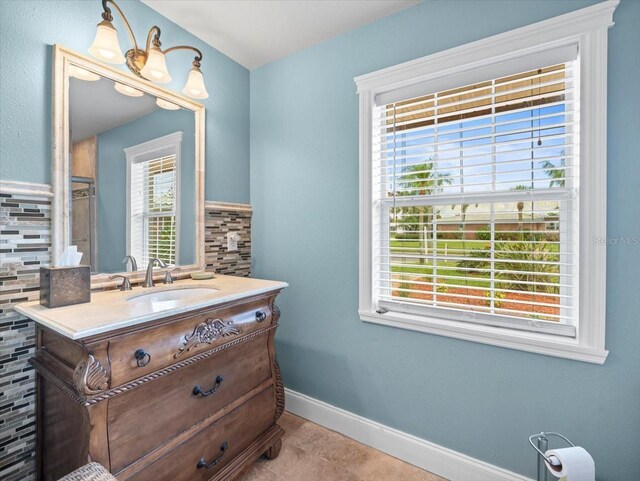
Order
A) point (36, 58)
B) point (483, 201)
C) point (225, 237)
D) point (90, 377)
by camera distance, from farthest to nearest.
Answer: point (225, 237), point (483, 201), point (36, 58), point (90, 377)

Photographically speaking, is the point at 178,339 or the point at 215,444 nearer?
the point at 178,339

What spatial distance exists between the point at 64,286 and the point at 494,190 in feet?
6.10

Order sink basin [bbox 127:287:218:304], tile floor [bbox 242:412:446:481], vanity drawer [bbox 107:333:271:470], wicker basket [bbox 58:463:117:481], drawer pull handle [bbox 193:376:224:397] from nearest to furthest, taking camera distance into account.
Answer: wicker basket [bbox 58:463:117:481]
vanity drawer [bbox 107:333:271:470]
drawer pull handle [bbox 193:376:224:397]
sink basin [bbox 127:287:218:304]
tile floor [bbox 242:412:446:481]

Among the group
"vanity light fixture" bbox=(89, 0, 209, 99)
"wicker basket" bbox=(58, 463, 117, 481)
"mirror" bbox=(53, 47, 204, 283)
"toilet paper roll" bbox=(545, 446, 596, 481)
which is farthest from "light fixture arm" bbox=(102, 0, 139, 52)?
"toilet paper roll" bbox=(545, 446, 596, 481)

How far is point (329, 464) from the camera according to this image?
5.48ft

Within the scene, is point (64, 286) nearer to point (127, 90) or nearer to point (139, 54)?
point (127, 90)

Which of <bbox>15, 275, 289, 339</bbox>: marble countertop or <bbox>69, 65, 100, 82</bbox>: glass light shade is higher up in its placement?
<bbox>69, 65, 100, 82</bbox>: glass light shade

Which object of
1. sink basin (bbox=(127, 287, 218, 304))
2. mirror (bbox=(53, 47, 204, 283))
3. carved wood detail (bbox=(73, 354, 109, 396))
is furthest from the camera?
sink basin (bbox=(127, 287, 218, 304))

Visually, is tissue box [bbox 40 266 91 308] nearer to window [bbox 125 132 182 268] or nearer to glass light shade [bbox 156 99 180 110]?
window [bbox 125 132 182 268]

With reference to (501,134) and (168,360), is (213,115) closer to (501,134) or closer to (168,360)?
(168,360)

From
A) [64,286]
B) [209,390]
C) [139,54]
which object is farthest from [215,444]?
[139,54]

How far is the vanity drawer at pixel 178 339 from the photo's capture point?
1027 mm

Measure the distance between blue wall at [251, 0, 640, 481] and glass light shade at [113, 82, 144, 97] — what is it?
0.80m

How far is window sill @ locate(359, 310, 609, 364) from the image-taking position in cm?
130
